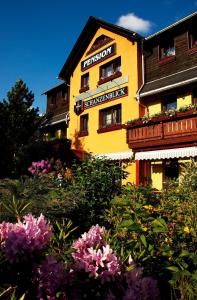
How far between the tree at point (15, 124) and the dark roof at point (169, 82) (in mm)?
8904

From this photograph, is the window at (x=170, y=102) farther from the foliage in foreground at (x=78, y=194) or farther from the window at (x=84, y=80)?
the foliage in foreground at (x=78, y=194)

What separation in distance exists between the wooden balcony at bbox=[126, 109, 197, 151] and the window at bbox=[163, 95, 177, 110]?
2184 mm

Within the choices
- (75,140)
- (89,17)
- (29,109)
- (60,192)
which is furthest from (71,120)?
(60,192)

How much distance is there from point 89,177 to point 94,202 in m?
0.67

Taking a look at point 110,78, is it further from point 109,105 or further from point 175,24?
point 175,24

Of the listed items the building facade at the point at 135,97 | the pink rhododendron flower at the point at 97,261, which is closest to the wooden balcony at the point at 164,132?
the building facade at the point at 135,97

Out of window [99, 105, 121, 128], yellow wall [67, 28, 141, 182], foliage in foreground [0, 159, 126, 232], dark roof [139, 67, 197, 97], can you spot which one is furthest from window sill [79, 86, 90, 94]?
foliage in foreground [0, 159, 126, 232]

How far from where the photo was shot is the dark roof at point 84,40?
63.5ft

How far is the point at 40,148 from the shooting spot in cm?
2055

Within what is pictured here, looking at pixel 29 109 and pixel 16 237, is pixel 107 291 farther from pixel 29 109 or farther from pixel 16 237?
pixel 29 109

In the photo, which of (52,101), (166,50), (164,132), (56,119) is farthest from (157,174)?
(52,101)

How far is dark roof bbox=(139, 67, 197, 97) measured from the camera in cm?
1423

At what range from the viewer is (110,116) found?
19.2 metres

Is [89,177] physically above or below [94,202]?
above
